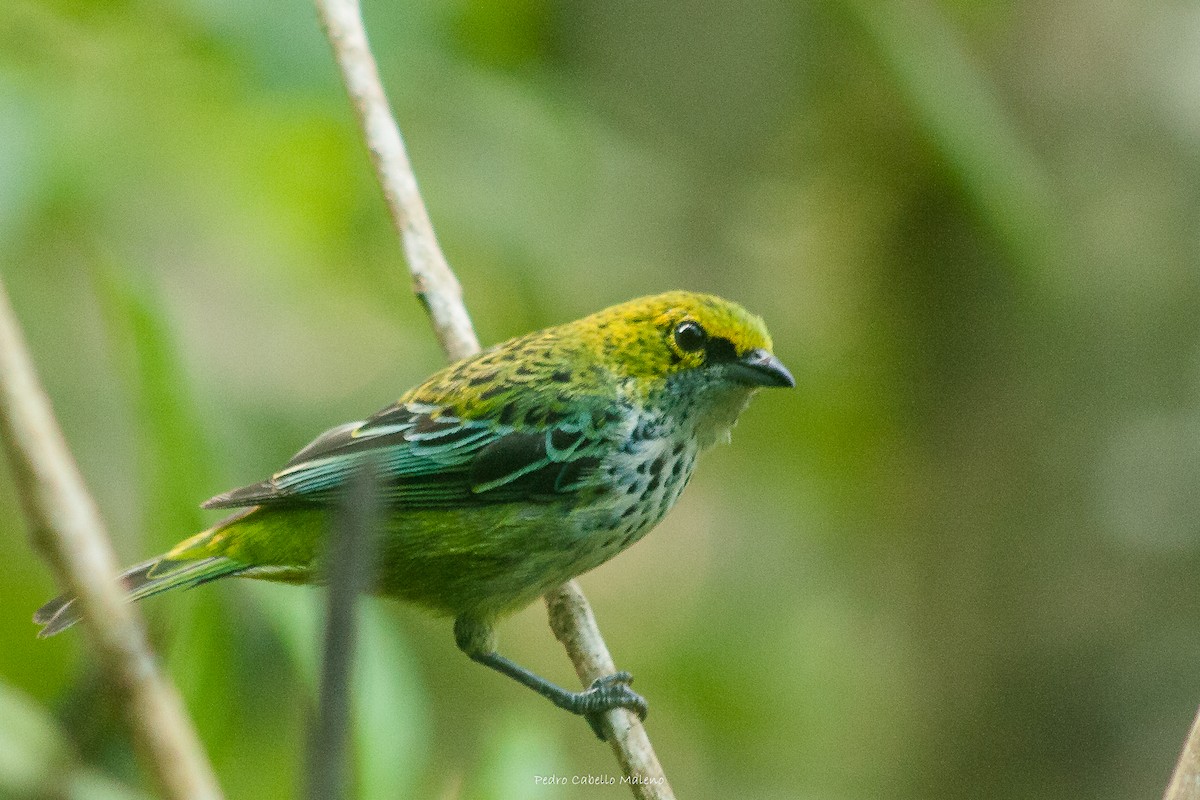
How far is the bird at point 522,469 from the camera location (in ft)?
12.8

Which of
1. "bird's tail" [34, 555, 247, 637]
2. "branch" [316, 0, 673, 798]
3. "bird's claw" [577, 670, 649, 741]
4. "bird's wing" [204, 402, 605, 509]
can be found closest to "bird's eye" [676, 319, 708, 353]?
"bird's wing" [204, 402, 605, 509]

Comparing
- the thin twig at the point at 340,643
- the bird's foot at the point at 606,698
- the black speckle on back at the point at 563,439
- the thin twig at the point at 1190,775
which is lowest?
the thin twig at the point at 1190,775

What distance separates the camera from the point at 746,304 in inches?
273

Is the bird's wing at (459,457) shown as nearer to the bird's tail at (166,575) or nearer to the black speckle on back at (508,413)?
the black speckle on back at (508,413)

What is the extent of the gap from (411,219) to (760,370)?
1.31 m

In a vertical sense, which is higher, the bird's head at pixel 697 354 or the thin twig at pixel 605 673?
the bird's head at pixel 697 354

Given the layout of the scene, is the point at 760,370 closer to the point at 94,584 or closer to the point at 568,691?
the point at 568,691

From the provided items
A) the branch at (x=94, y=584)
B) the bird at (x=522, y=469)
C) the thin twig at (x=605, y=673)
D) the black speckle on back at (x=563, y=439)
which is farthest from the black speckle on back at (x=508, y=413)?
the branch at (x=94, y=584)

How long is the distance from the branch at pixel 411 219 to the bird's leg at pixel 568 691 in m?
0.05

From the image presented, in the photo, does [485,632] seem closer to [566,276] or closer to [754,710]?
[566,276]

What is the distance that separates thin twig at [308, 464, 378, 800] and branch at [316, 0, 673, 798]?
2.62 m

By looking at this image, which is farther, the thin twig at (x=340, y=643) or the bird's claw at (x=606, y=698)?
Result: the bird's claw at (x=606, y=698)

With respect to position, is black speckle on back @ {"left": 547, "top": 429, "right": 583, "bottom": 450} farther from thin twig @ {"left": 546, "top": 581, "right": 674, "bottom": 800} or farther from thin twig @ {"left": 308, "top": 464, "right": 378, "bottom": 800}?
thin twig @ {"left": 308, "top": 464, "right": 378, "bottom": 800}

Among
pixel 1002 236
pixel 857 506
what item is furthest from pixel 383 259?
pixel 857 506
